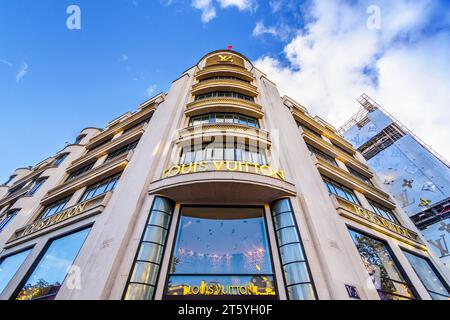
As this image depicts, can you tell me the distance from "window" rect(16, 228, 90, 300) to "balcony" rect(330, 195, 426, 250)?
13167 millimetres

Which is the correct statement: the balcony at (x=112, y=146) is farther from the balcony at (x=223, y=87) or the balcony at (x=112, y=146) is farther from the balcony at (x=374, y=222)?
the balcony at (x=374, y=222)

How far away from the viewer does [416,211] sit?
26.1m

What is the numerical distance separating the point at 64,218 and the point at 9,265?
3.98 meters

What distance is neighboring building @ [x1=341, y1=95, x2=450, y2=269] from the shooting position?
24.4 m

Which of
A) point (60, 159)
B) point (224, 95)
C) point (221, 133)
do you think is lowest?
point (221, 133)

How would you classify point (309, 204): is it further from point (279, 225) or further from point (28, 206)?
point (28, 206)

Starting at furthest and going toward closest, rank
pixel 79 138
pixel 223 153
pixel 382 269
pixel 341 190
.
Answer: pixel 79 138, pixel 341 190, pixel 223 153, pixel 382 269

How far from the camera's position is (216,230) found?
33.7 feet

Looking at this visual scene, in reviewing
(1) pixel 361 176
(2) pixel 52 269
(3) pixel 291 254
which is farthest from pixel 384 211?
(2) pixel 52 269

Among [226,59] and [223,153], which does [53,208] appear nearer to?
[223,153]

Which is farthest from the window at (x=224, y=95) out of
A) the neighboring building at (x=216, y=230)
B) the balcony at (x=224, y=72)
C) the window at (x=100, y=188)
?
the window at (x=100, y=188)

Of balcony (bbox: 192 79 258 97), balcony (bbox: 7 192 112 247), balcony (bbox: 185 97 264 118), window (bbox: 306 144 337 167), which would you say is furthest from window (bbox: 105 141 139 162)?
window (bbox: 306 144 337 167)

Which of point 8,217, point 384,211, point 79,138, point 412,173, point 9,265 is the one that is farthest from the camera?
point 412,173

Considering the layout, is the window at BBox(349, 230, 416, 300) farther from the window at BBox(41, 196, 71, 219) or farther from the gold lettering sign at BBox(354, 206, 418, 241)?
the window at BBox(41, 196, 71, 219)
